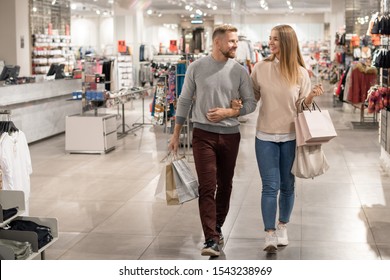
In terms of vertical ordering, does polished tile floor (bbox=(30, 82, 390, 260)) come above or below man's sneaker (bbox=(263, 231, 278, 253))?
below

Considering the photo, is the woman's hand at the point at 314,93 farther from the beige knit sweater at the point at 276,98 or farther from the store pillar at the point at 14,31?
the store pillar at the point at 14,31

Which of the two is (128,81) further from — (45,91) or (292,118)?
(292,118)

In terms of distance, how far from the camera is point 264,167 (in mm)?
4699

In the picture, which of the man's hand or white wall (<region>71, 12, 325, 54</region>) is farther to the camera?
white wall (<region>71, 12, 325, 54</region>)

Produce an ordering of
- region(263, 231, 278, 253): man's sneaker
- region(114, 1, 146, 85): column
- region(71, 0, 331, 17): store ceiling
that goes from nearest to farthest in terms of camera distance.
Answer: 1. region(263, 231, 278, 253): man's sneaker
2. region(71, 0, 331, 17): store ceiling
3. region(114, 1, 146, 85): column

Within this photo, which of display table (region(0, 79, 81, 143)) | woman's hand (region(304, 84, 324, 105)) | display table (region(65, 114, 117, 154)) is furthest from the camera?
display table (region(0, 79, 81, 143))

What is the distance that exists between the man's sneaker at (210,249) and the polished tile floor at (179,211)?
0.20 ft

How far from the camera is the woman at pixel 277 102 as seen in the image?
466 cm

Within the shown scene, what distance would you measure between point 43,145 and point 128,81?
8900 mm

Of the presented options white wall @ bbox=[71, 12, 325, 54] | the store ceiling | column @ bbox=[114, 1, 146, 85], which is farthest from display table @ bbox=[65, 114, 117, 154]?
white wall @ bbox=[71, 12, 325, 54]

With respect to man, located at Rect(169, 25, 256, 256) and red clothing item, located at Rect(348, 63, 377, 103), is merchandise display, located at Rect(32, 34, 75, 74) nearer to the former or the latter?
red clothing item, located at Rect(348, 63, 377, 103)

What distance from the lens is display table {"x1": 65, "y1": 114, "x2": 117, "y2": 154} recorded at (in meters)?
9.95

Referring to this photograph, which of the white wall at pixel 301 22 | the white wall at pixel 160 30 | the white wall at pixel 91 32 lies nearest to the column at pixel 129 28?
the white wall at pixel 91 32

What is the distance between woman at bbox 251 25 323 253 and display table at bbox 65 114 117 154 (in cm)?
544
